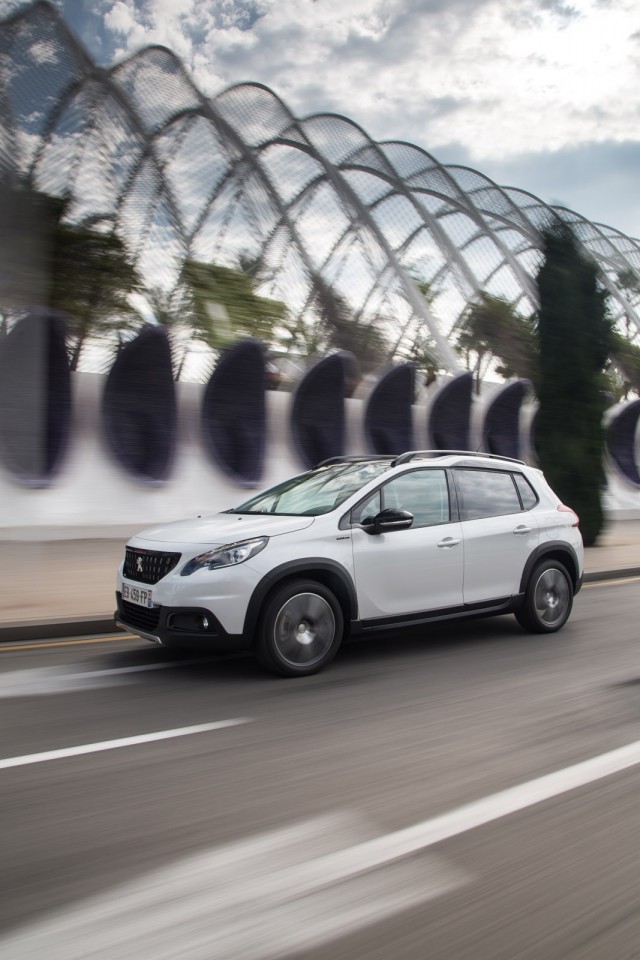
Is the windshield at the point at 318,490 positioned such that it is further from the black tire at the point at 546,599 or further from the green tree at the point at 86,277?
the green tree at the point at 86,277

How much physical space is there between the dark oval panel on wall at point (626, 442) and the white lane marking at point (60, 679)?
89.6 feet

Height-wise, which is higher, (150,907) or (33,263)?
(33,263)

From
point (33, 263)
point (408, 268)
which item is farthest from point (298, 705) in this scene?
point (408, 268)

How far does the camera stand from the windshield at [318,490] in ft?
21.3

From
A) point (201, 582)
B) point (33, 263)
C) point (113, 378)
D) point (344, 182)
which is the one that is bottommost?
point (201, 582)

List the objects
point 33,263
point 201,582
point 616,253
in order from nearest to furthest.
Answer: point 201,582
point 33,263
point 616,253

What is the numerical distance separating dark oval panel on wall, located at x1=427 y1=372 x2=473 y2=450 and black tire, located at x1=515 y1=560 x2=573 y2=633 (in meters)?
15.2

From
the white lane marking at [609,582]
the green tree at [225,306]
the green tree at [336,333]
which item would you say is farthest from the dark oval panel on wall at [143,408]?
the white lane marking at [609,582]

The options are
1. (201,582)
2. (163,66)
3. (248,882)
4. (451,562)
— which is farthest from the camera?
(163,66)

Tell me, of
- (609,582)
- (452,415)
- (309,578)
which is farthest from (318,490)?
(452,415)

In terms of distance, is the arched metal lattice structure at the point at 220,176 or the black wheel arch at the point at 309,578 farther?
the arched metal lattice structure at the point at 220,176

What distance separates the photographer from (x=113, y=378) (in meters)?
17.0

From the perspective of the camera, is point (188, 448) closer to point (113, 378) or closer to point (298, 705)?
point (113, 378)

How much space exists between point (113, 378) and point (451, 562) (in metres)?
12.0
